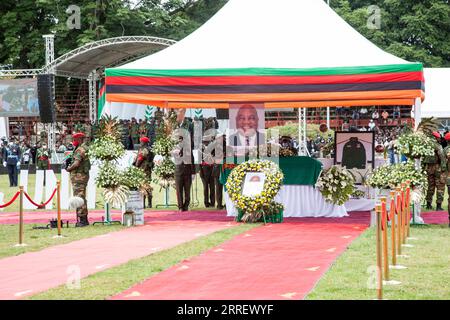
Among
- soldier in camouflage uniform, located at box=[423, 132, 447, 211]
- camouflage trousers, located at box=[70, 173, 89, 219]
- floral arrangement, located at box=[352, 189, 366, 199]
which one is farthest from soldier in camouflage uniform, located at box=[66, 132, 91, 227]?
soldier in camouflage uniform, located at box=[423, 132, 447, 211]

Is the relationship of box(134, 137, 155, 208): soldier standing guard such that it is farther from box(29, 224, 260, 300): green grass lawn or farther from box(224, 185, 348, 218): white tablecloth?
box(29, 224, 260, 300): green grass lawn

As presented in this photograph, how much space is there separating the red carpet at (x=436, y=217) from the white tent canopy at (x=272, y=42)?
11.6ft

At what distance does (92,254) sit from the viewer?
48.8ft

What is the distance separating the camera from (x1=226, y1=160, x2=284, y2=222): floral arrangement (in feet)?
64.5

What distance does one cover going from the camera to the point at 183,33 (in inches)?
2173

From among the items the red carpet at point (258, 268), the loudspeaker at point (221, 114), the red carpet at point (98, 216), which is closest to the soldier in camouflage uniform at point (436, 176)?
the red carpet at point (258, 268)

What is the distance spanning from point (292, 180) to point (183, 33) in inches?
1385

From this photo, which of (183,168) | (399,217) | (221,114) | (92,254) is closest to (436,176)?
(183,168)

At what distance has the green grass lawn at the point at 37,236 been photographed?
625 inches

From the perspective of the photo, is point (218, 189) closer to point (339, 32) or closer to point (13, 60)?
point (339, 32)

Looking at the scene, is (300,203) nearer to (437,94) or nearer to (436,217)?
(436,217)

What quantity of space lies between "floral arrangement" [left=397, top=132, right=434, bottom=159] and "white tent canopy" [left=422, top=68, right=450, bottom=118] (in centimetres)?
1487

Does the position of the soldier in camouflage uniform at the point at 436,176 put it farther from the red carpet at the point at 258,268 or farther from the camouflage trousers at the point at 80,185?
the camouflage trousers at the point at 80,185
